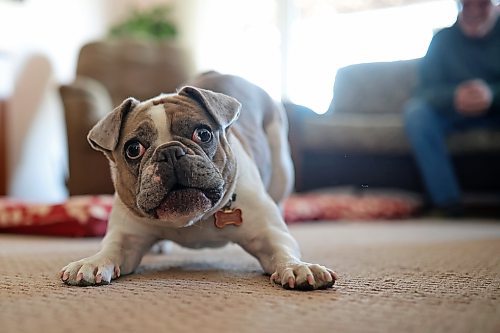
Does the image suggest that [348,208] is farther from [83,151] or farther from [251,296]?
[251,296]

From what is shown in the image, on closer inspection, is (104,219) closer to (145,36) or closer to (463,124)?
(463,124)

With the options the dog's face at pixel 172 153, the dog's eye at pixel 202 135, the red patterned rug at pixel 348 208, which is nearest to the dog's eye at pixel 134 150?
the dog's face at pixel 172 153

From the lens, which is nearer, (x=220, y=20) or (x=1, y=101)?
(x=1, y=101)

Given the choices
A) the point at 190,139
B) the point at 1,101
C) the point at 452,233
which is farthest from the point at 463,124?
the point at 1,101

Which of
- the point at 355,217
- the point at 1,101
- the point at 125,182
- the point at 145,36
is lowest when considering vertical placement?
the point at 355,217

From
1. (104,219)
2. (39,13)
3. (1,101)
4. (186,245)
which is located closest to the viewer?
(186,245)

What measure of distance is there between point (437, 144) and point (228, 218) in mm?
2170

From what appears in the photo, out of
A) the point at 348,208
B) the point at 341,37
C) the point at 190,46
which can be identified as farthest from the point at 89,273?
the point at 341,37

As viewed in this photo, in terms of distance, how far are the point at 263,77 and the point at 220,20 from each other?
2.17 feet

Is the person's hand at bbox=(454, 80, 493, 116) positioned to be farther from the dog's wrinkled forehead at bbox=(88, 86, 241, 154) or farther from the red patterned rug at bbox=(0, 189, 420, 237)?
the dog's wrinkled forehead at bbox=(88, 86, 241, 154)

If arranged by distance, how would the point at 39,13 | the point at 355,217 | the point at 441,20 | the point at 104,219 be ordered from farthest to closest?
1. the point at 441,20
2. the point at 39,13
3. the point at 355,217
4. the point at 104,219

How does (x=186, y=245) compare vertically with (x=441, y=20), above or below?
below

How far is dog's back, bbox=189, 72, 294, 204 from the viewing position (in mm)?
1627

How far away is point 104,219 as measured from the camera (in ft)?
7.72
